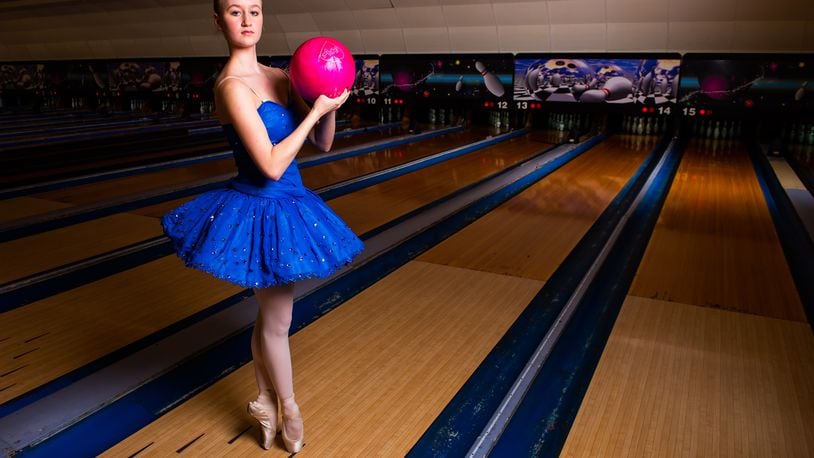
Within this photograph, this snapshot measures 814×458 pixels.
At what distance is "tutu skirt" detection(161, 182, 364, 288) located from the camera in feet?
4.49

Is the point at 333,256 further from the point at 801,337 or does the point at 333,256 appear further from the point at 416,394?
the point at 801,337

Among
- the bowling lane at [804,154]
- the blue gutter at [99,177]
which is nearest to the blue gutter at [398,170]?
the blue gutter at [99,177]

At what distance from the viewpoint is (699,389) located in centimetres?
192

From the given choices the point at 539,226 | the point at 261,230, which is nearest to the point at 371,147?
the point at 539,226

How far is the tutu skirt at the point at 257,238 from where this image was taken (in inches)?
53.8

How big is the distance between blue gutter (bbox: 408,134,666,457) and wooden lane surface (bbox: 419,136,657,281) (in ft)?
0.39

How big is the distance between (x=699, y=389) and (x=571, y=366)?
1.33 feet

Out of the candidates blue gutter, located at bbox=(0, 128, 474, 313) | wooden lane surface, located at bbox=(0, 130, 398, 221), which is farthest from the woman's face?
wooden lane surface, located at bbox=(0, 130, 398, 221)

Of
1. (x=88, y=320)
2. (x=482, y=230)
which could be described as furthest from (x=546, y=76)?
(x=88, y=320)

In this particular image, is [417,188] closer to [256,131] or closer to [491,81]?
[256,131]

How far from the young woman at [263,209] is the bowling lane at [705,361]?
86cm

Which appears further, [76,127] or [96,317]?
[76,127]

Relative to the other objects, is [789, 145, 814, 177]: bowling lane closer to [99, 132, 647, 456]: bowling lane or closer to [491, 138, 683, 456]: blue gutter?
[491, 138, 683, 456]: blue gutter

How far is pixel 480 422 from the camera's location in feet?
5.75
